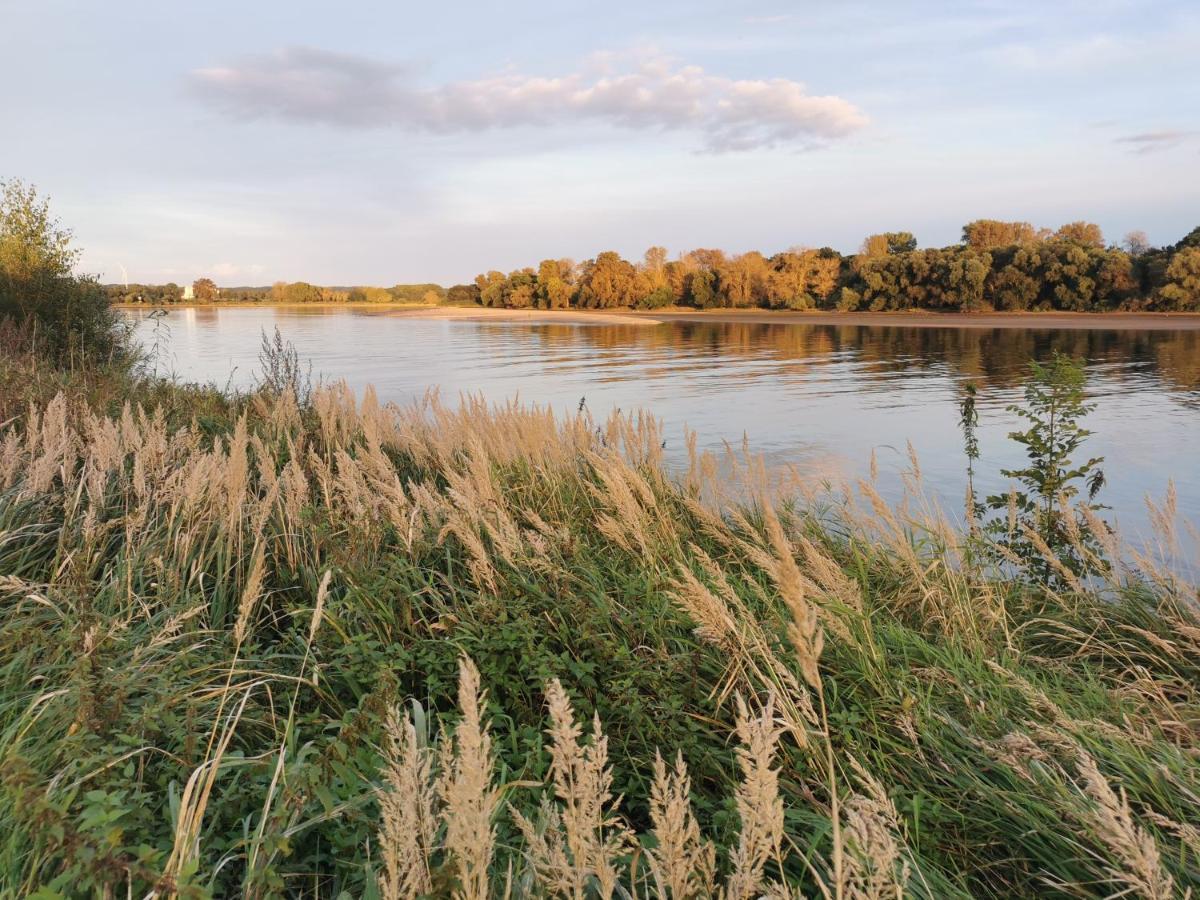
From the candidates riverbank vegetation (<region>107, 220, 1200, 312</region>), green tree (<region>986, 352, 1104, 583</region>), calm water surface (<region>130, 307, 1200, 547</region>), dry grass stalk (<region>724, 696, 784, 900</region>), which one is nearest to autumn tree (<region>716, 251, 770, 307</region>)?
riverbank vegetation (<region>107, 220, 1200, 312</region>)

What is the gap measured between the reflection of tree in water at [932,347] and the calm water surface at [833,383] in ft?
0.44

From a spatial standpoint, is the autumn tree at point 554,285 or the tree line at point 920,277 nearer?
the tree line at point 920,277

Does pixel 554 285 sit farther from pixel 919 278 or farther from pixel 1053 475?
pixel 1053 475

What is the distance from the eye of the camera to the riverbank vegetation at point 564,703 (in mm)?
1710

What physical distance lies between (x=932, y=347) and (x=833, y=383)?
1826 cm

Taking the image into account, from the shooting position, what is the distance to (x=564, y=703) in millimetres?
1492

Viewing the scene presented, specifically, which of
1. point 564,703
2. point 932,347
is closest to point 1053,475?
point 564,703

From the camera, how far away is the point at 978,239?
74562 mm

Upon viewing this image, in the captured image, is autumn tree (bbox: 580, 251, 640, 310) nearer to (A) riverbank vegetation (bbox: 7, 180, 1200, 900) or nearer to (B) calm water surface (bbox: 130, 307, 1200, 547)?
(B) calm water surface (bbox: 130, 307, 1200, 547)

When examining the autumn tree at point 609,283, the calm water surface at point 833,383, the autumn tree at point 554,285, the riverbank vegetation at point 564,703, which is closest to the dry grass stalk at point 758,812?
the riverbank vegetation at point 564,703

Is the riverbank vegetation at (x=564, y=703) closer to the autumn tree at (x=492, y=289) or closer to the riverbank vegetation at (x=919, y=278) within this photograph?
the riverbank vegetation at (x=919, y=278)

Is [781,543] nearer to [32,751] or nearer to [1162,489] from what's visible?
[32,751]

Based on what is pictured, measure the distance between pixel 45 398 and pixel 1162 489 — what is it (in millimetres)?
14651

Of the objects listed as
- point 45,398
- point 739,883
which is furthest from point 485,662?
point 45,398
